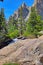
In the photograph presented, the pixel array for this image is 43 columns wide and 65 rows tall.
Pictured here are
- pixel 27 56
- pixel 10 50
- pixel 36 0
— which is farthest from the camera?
pixel 36 0

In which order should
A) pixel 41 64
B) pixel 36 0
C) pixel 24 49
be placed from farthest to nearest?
1. pixel 36 0
2. pixel 24 49
3. pixel 41 64

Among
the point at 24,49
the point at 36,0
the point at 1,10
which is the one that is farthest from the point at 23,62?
the point at 36,0

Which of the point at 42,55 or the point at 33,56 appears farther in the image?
the point at 33,56

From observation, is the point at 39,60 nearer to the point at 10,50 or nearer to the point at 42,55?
the point at 42,55

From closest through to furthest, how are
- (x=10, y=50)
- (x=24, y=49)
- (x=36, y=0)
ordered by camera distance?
(x=24, y=49) < (x=10, y=50) < (x=36, y=0)

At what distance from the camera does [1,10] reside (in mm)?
79188

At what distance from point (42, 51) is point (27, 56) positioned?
1.13 meters

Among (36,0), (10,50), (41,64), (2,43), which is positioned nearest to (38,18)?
(2,43)

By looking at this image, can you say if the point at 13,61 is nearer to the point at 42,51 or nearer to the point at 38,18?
the point at 42,51

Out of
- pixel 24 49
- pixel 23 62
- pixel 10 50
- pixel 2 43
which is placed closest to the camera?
pixel 23 62

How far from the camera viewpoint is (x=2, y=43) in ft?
130

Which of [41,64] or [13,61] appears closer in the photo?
[41,64]

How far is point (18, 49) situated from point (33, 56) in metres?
2.33

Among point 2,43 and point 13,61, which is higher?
point 13,61
